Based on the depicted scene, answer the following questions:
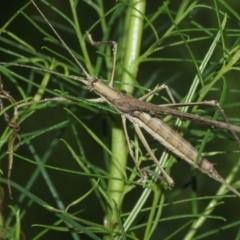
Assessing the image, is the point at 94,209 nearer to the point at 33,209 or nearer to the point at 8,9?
the point at 33,209

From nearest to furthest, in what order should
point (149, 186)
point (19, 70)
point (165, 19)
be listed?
point (149, 186), point (19, 70), point (165, 19)

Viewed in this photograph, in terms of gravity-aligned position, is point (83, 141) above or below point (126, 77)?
below

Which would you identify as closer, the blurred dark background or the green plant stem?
the green plant stem

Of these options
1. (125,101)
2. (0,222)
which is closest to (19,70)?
(125,101)

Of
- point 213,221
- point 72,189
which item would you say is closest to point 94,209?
point 72,189

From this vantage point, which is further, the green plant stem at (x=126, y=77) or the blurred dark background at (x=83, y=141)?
the blurred dark background at (x=83, y=141)

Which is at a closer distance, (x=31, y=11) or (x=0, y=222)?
(x=0, y=222)

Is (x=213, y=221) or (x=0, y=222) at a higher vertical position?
(x=0, y=222)

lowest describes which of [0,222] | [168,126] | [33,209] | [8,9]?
[33,209]

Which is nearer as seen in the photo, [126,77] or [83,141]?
[126,77]

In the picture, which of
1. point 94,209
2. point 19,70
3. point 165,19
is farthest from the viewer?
point 165,19
